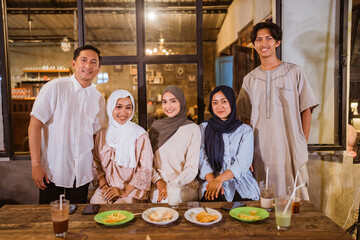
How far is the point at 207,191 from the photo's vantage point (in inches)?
81.6

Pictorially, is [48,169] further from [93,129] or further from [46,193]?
[93,129]

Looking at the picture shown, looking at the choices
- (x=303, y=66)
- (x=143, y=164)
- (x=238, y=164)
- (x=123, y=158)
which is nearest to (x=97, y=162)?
(x=123, y=158)

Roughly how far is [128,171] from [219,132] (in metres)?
0.77

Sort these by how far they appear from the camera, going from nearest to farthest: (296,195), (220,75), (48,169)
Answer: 1. (296,195)
2. (48,169)
3. (220,75)

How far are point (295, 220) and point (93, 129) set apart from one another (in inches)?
64.0

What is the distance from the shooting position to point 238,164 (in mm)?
2174

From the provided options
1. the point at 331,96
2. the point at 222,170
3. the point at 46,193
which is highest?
the point at 331,96

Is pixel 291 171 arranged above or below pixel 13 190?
above

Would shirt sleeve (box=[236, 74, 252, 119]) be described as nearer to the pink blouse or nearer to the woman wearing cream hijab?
the woman wearing cream hijab

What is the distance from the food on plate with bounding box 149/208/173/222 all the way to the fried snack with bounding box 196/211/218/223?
5.8 inches

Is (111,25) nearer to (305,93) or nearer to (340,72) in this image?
(340,72)

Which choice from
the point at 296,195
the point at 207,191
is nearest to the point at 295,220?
the point at 296,195

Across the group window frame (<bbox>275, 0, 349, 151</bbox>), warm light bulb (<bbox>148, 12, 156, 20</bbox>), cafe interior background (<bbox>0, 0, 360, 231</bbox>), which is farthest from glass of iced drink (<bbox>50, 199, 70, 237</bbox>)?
warm light bulb (<bbox>148, 12, 156, 20</bbox>)

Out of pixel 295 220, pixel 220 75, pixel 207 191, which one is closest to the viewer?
pixel 295 220
